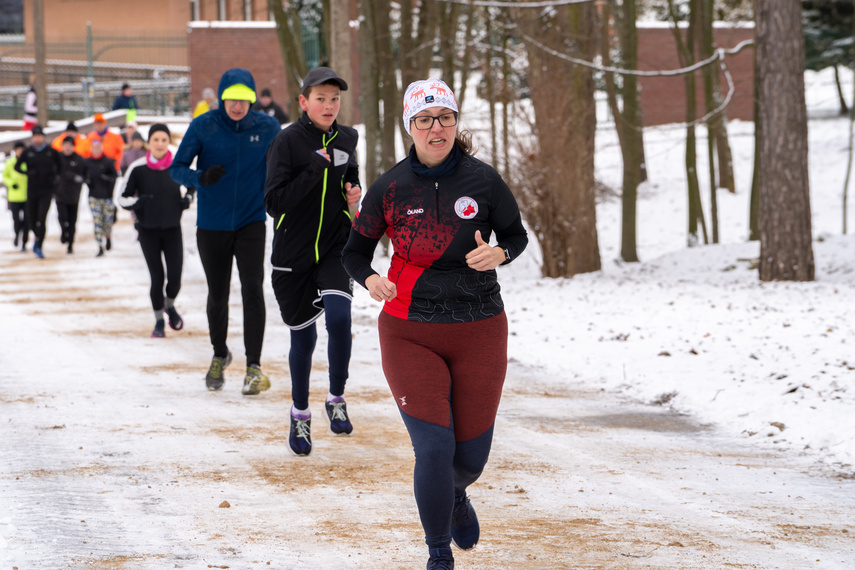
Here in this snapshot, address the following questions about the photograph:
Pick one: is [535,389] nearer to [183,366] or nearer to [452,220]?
[183,366]

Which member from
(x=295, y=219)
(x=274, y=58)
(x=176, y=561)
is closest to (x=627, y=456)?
(x=295, y=219)

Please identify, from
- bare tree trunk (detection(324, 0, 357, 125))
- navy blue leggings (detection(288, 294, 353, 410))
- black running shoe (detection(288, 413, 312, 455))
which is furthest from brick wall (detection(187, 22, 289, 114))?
black running shoe (detection(288, 413, 312, 455))

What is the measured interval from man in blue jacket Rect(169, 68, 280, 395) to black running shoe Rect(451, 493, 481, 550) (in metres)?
3.30

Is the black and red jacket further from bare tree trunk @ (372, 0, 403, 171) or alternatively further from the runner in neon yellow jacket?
the runner in neon yellow jacket

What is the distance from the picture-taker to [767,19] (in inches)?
512

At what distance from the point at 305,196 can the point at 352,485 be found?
5.83ft

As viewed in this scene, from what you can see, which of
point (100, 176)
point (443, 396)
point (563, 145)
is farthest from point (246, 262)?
point (100, 176)

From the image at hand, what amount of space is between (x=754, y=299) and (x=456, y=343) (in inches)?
336

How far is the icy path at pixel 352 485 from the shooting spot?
4352 millimetres

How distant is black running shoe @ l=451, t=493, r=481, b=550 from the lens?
425 centimetres

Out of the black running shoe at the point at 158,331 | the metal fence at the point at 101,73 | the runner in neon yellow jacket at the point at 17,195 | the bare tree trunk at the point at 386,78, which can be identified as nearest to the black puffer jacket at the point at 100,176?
the runner in neon yellow jacket at the point at 17,195

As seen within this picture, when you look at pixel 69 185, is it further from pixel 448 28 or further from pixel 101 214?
pixel 448 28

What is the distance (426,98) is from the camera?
157 inches

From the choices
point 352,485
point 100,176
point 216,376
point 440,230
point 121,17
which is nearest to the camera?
point 440,230
